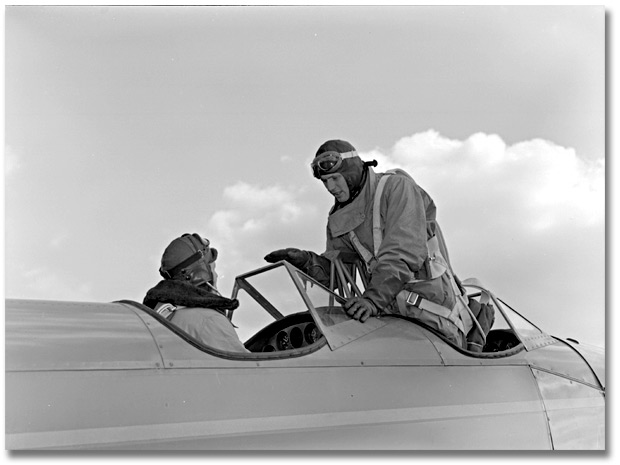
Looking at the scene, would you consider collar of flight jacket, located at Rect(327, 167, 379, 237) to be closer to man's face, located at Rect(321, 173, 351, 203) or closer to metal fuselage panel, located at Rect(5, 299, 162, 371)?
man's face, located at Rect(321, 173, 351, 203)

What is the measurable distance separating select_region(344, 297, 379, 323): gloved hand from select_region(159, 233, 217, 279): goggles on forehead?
60 cm

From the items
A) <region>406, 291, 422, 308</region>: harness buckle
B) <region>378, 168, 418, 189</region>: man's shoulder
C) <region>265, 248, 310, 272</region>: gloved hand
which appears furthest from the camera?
<region>265, 248, 310, 272</region>: gloved hand

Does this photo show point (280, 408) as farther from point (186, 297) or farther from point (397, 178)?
point (397, 178)

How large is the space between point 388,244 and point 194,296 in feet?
3.18

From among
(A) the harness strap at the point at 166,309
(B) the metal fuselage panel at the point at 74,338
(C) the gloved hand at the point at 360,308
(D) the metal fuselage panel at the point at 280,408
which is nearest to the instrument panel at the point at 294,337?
(C) the gloved hand at the point at 360,308

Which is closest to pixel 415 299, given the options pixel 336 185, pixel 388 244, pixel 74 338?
pixel 388 244

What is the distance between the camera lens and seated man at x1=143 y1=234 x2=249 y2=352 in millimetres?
2725

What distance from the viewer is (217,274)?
3088 mm

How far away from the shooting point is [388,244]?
10.9 feet

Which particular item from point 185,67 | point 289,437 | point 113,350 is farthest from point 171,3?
point 289,437

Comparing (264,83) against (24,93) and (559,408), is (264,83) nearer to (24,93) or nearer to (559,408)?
(24,93)

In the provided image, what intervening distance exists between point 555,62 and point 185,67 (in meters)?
1.89

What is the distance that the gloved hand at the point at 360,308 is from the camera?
3.02m

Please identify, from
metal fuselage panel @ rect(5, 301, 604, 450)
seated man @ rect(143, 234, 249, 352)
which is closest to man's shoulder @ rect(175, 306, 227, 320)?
seated man @ rect(143, 234, 249, 352)
